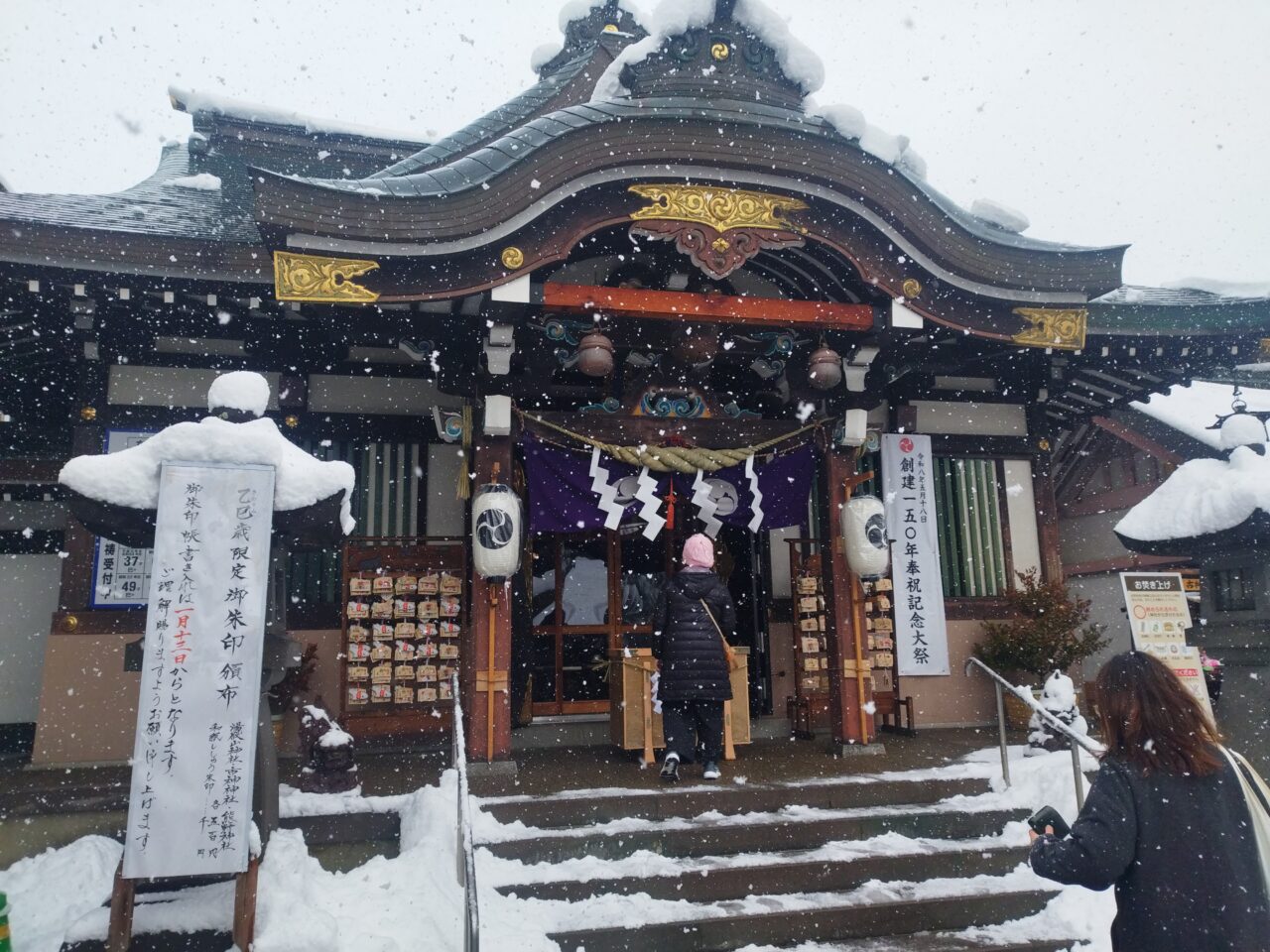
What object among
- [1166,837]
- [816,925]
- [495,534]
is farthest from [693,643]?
[1166,837]

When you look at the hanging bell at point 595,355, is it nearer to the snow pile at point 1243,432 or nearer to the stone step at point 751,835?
the stone step at point 751,835

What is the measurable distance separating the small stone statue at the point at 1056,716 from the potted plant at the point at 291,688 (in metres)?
6.85

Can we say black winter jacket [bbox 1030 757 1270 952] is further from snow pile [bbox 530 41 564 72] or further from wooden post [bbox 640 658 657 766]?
snow pile [bbox 530 41 564 72]

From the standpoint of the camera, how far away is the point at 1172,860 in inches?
107

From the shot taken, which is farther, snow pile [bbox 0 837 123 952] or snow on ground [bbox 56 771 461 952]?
snow pile [bbox 0 837 123 952]

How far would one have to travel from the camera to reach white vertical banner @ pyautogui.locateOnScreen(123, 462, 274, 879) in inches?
182

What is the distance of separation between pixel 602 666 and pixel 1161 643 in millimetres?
5450

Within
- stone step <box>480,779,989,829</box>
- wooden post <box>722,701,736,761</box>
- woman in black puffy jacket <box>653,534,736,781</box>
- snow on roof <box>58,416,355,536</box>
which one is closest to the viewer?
snow on roof <box>58,416,355,536</box>

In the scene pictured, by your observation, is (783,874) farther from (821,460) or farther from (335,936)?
(821,460)

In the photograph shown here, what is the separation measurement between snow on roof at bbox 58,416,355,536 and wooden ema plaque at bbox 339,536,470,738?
3483 mm

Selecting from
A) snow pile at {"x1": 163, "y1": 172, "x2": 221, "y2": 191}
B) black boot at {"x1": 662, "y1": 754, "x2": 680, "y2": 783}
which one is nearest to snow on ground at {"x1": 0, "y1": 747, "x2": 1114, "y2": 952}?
black boot at {"x1": 662, "y1": 754, "x2": 680, "y2": 783}

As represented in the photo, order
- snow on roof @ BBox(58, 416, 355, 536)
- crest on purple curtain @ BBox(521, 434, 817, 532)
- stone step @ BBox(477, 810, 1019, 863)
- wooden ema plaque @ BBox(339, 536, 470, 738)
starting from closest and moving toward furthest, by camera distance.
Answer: snow on roof @ BBox(58, 416, 355, 536), stone step @ BBox(477, 810, 1019, 863), crest on purple curtain @ BBox(521, 434, 817, 532), wooden ema plaque @ BBox(339, 536, 470, 738)

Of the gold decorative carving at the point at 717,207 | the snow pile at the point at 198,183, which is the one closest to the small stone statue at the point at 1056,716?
the gold decorative carving at the point at 717,207

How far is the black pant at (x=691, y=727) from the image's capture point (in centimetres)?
711
